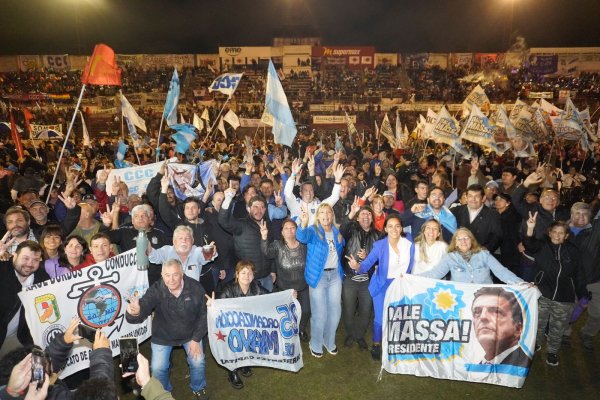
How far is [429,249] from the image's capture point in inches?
209

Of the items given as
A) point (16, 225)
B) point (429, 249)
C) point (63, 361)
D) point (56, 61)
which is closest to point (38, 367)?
point (63, 361)

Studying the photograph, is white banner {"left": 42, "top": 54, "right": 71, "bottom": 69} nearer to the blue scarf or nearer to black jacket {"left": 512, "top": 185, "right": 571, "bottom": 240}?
the blue scarf

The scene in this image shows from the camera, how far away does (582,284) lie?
5141 millimetres

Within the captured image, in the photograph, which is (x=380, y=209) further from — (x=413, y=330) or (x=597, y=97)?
(x=597, y=97)

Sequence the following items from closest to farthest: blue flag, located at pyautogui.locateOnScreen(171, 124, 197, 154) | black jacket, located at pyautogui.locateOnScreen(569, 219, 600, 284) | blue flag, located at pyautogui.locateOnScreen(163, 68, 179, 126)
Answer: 1. black jacket, located at pyautogui.locateOnScreen(569, 219, 600, 284)
2. blue flag, located at pyautogui.locateOnScreen(171, 124, 197, 154)
3. blue flag, located at pyautogui.locateOnScreen(163, 68, 179, 126)

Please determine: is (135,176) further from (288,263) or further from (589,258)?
(589,258)

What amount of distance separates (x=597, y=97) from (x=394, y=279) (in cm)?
4160

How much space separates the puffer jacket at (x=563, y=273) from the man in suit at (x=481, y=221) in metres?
0.87

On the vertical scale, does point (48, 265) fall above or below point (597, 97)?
below

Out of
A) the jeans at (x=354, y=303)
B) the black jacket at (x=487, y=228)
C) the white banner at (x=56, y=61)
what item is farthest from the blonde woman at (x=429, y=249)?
the white banner at (x=56, y=61)

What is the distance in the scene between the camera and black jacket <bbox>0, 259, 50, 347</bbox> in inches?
160

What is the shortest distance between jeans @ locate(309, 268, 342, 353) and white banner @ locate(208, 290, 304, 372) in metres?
0.40

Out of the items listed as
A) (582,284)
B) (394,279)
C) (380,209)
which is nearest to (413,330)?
(394,279)

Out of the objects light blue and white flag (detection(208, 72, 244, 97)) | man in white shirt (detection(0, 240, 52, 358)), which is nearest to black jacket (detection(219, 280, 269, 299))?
man in white shirt (detection(0, 240, 52, 358))
